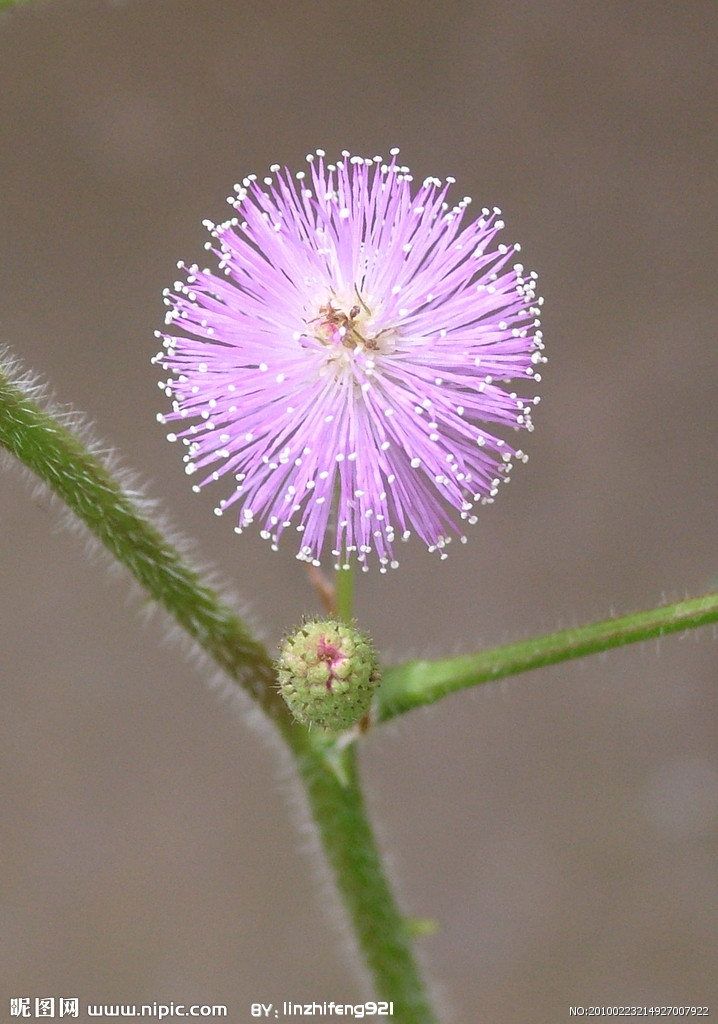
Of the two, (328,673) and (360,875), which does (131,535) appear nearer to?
(328,673)

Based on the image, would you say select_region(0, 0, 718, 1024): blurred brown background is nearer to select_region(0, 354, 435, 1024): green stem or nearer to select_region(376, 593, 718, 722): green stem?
select_region(0, 354, 435, 1024): green stem

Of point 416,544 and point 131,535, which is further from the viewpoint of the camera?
point 416,544

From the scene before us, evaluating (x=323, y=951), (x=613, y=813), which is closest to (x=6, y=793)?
(x=323, y=951)

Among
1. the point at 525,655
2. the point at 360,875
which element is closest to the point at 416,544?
the point at 360,875

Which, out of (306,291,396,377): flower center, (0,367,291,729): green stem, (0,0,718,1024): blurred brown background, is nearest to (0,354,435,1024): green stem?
(0,367,291,729): green stem

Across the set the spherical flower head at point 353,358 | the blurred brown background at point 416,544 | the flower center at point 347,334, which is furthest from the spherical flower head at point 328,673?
the blurred brown background at point 416,544

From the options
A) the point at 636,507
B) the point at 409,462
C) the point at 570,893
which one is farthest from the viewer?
the point at 636,507

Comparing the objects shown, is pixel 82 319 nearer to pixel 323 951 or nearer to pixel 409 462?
pixel 323 951
